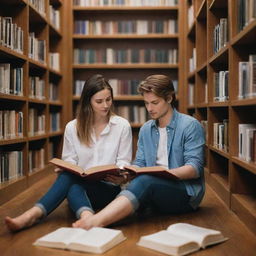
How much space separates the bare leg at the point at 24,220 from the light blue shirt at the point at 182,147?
27.9 inches

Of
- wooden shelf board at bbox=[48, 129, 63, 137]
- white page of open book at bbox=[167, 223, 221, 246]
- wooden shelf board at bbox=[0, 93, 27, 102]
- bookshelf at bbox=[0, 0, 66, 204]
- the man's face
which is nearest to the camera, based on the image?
white page of open book at bbox=[167, 223, 221, 246]

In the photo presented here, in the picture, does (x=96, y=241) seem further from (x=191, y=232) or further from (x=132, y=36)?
(x=132, y=36)

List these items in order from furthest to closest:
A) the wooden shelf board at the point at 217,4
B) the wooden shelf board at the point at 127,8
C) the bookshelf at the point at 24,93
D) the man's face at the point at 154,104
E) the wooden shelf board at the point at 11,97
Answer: the wooden shelf board at the point at 127,8
the wooden shelf board at the point at 217,4
the bookshelf at the point at 24,93
the wooden shelf board at the point at 11,97
the man's face at the point at 154,104

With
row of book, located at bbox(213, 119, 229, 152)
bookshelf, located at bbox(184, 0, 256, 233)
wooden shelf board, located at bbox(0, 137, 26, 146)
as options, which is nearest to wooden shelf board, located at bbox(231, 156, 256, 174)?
bookshelf, located at bbox(184, 0, 256, 233)

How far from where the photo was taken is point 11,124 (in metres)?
3.36

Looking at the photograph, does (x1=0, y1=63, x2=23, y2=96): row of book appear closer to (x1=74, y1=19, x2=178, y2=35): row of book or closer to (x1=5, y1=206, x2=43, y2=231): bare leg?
(x1=5, y1=206, x2=43, y2=231): bare leg

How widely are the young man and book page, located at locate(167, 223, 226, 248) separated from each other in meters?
0.26

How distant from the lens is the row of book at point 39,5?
399cm

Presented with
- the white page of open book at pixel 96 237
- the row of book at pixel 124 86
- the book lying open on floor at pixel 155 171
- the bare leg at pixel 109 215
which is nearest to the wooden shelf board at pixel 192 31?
the row of book at pixel 124 86

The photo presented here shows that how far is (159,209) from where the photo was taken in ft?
8.45

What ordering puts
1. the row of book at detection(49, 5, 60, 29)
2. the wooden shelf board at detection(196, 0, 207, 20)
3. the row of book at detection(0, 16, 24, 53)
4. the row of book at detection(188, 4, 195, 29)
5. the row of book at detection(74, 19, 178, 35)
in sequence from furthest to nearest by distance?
1. the row of book at detection(74, 19, 178, 35)
2. the row of book at detection(49, 5, 60, 29)
3. the row of book at detection(188, 4, 195, 29)
4. the wooden shelf board at detection(196, 0, 207, 20)
5. the row of book at detection(0, 16, 24, 53)

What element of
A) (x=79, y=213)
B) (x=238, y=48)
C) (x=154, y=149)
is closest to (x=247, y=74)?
(x=238, y=48)

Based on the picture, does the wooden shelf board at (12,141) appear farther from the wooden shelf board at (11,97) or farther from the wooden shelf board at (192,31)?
the wooden shelf board at (192,31)

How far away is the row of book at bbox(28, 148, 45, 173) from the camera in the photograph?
3.96m
